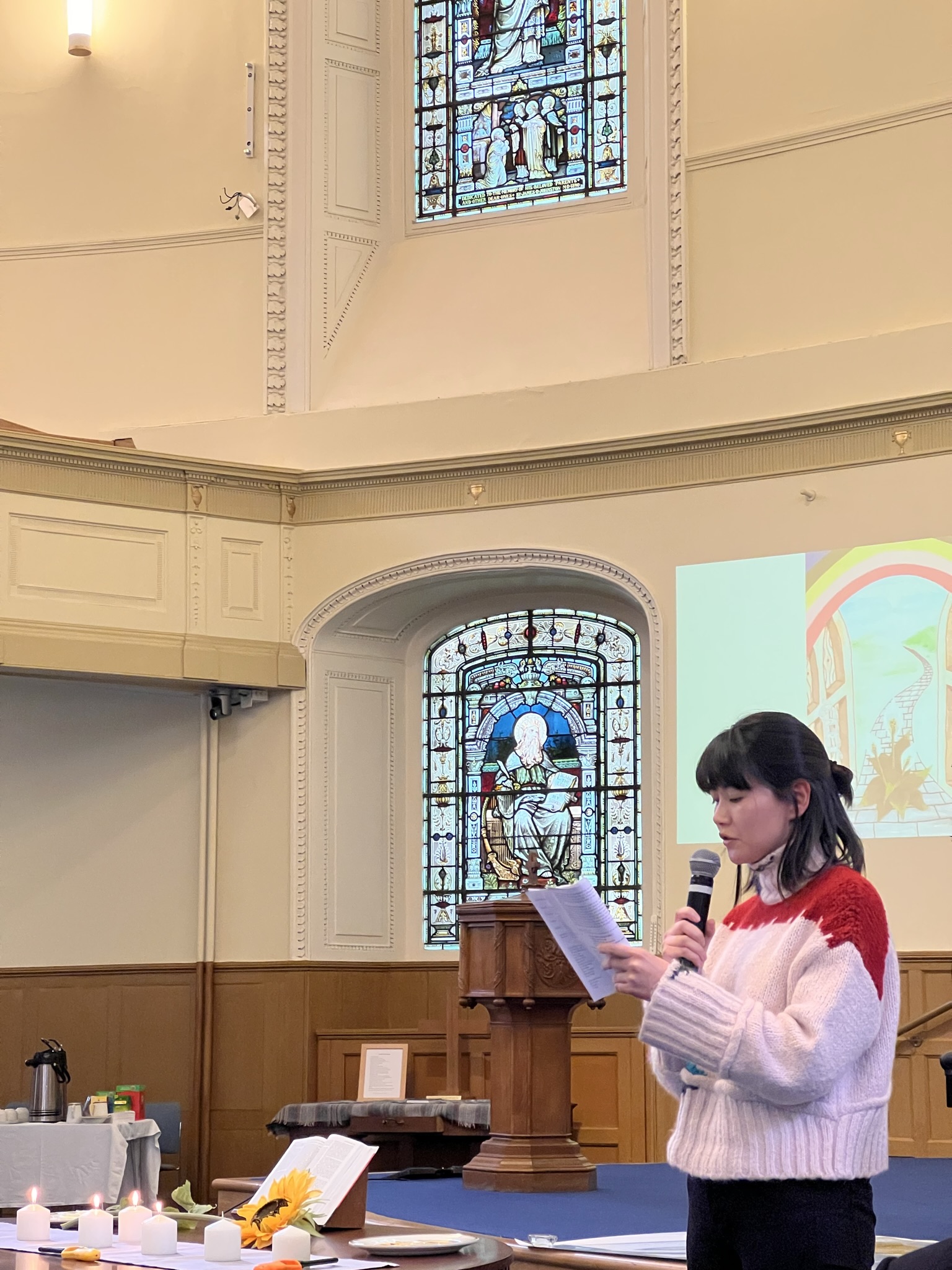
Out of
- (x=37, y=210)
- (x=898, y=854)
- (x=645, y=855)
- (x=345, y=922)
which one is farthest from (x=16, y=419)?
(x=898, y=854)

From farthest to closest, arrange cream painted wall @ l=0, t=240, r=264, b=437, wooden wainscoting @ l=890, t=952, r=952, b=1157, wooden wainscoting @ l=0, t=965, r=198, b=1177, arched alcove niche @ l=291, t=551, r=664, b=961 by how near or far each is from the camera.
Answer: cream painted wall @ l=0, t=240, r=264, b=437 → arched alcove niche @ l=291, t=551, r=664, b=961 → wooden wainscoting @ l=0, t=965, r=198, b=1177 → wooden wainscoting @ l=890, t=952, r=952, b=1157

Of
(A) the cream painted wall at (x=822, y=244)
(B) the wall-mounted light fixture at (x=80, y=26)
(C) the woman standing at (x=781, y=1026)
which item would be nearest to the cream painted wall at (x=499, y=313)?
(A) the cream painted wall at (x=822, y=244)

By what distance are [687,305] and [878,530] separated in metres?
1.75

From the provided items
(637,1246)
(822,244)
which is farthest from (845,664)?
(637,1246)

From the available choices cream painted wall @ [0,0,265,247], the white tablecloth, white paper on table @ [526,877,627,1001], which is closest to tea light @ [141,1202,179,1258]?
white paper on table @ [526,877,627,1001]

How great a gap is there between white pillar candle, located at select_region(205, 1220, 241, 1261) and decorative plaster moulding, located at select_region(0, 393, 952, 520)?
6866 millimetres

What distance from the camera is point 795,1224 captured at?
89.0 inches

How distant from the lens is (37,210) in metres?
11.1

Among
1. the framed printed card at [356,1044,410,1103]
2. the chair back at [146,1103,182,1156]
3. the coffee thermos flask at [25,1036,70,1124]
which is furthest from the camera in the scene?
the framed printed card at [356,1044,410,1103]

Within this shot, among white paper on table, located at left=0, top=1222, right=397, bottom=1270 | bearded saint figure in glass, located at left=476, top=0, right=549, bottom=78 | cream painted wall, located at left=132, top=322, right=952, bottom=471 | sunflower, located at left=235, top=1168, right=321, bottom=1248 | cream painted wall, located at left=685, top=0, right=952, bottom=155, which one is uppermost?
bearded saint figure in glass, located at left=476, top=0, right=549, bottom=78

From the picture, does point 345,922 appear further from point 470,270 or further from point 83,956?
point 470,270

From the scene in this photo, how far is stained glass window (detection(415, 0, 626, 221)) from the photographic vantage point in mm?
10516

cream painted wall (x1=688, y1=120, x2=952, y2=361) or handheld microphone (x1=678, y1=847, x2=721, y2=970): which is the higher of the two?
cream painted wall (x1=688, y1=120, x2=952, y2=361)

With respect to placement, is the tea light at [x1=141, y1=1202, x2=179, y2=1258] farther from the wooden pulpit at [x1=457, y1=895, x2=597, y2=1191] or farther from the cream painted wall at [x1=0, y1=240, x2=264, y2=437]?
the cream painted wall at [x1=0, y1=240, x2=264, y2=437]
